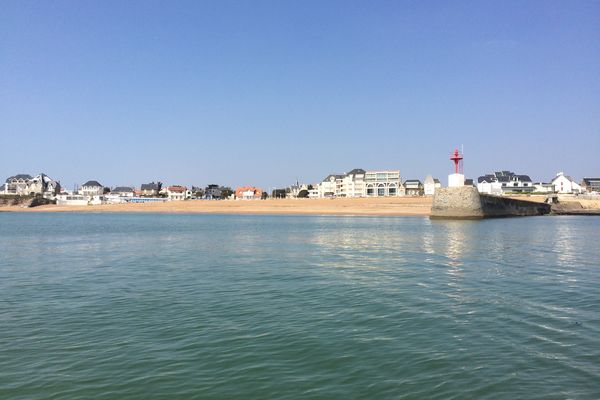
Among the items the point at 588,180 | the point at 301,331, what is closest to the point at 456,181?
the point at 301,331

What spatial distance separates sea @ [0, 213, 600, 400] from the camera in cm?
756

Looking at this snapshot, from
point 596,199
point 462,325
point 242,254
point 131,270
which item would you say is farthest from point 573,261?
point 596,199

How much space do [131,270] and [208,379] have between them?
1440 centimetres

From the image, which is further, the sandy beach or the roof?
the roof

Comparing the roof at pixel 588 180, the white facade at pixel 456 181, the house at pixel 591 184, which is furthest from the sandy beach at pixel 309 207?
the roof at pixel 588 180

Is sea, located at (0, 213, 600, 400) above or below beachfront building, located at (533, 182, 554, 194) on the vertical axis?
below

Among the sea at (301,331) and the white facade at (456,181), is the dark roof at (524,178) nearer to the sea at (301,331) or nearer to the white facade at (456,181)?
the white facade at (456,181)

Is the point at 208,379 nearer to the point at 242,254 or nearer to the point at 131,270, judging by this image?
the point at 131,270

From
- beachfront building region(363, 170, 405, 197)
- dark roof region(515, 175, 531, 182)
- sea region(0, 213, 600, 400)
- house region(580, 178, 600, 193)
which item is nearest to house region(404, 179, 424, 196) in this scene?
beachfront building region(363, 170, 405, 197)

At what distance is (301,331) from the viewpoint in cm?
1065

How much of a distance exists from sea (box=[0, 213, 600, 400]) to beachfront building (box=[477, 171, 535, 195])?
497 ft

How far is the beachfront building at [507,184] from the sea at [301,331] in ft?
497

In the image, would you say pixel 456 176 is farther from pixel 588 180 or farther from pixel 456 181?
pixel 588 180

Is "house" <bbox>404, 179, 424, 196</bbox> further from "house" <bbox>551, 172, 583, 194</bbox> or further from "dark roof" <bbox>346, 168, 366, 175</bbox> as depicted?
"house" <bbox>551, 172, 583, 194</bbox>
